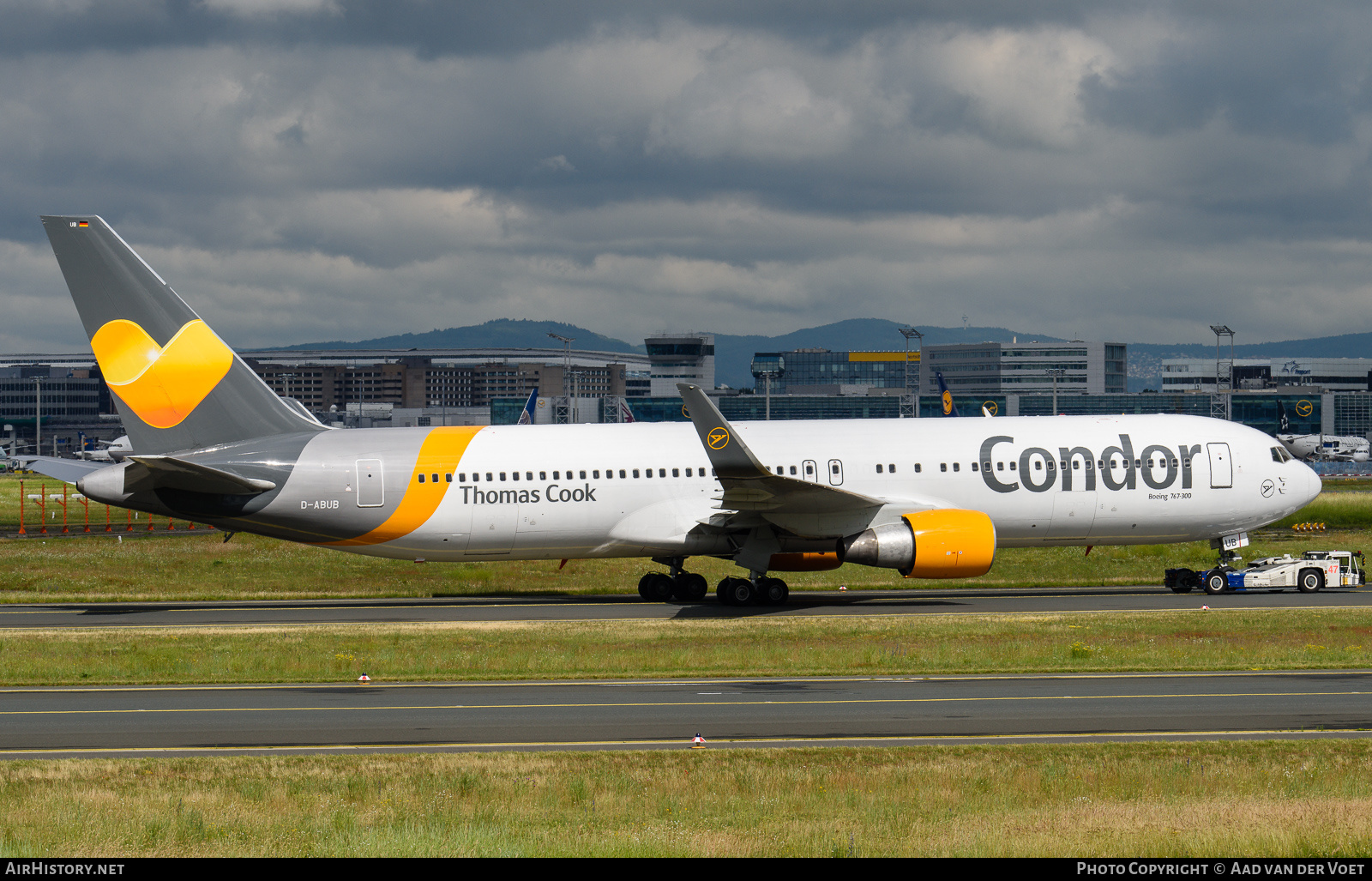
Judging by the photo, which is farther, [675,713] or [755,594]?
[755,594]

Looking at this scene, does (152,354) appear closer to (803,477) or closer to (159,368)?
(159,368)

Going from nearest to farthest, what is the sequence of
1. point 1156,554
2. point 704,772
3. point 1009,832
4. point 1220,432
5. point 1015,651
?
point 1009,832 < point 704,772 < point 1015,651 < point 1220,432 < point 1156,554

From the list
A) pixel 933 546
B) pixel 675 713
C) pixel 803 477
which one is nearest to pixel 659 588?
pixel 803 477

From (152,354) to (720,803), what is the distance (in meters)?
25.3

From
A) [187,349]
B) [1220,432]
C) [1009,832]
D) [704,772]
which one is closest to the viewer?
[1009,832]

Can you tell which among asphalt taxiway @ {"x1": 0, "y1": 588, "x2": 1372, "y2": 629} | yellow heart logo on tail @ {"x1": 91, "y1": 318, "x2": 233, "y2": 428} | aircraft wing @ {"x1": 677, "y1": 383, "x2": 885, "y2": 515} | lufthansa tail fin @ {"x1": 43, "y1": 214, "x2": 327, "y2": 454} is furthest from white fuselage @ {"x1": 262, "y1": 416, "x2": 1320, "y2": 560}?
yellow heart logo on tail @ {"x1": 91, "y1": 318, "x2": 233, "y2": 428}

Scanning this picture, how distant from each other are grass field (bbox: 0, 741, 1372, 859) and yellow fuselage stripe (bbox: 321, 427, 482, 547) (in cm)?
1801

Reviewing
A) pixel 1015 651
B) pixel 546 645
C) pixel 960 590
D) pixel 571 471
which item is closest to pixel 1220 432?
pixel 960 590

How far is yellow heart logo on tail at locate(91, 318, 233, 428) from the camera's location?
33.6 meters

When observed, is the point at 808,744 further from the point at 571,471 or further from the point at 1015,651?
the point at 571,471

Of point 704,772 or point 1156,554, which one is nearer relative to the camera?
point 704,772

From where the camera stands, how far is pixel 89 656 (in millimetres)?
26359

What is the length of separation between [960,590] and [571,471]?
41.4 ft

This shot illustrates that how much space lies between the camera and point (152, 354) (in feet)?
111
